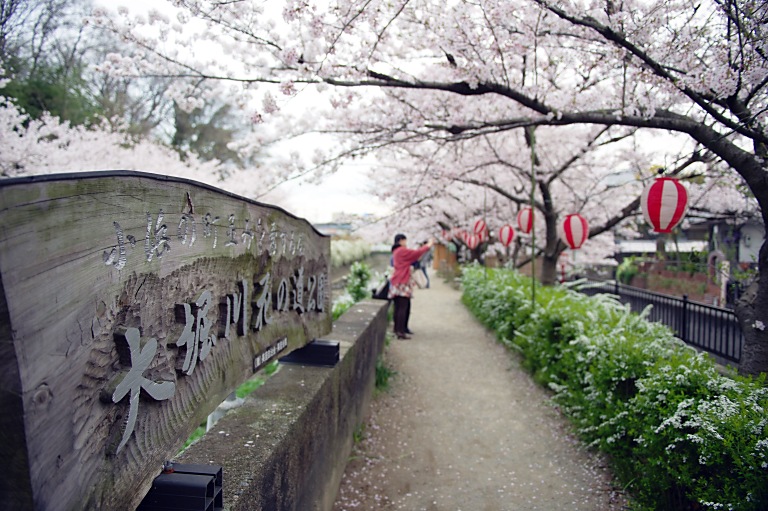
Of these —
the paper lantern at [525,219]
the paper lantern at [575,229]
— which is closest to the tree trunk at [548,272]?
the paper lantern at [525,219]

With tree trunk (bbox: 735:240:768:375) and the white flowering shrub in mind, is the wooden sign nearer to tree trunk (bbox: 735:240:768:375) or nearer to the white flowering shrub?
tree trunk (bbox: 735:240:768:375)

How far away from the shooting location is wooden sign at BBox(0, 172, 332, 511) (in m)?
0.97

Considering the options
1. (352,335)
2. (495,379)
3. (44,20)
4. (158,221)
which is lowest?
(495,379)

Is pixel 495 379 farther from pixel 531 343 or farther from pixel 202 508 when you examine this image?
pixel 202 508

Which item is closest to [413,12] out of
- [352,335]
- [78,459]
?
[352,335]

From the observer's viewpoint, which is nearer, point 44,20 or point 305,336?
point 305,336

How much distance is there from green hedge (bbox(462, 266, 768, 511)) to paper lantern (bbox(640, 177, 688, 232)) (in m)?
1.12

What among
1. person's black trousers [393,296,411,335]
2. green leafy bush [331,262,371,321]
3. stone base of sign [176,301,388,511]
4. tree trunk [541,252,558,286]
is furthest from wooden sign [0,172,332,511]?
tree trunk [541,252,558,286]

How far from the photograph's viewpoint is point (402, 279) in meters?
8.55

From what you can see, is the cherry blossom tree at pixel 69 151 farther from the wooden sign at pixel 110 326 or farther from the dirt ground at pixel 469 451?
the wooden sign at pixel 110 326

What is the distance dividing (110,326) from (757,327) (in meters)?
4.41

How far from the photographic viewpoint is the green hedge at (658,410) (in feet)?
7.77

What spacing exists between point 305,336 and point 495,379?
4.45m

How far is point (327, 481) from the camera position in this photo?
10.7ft
